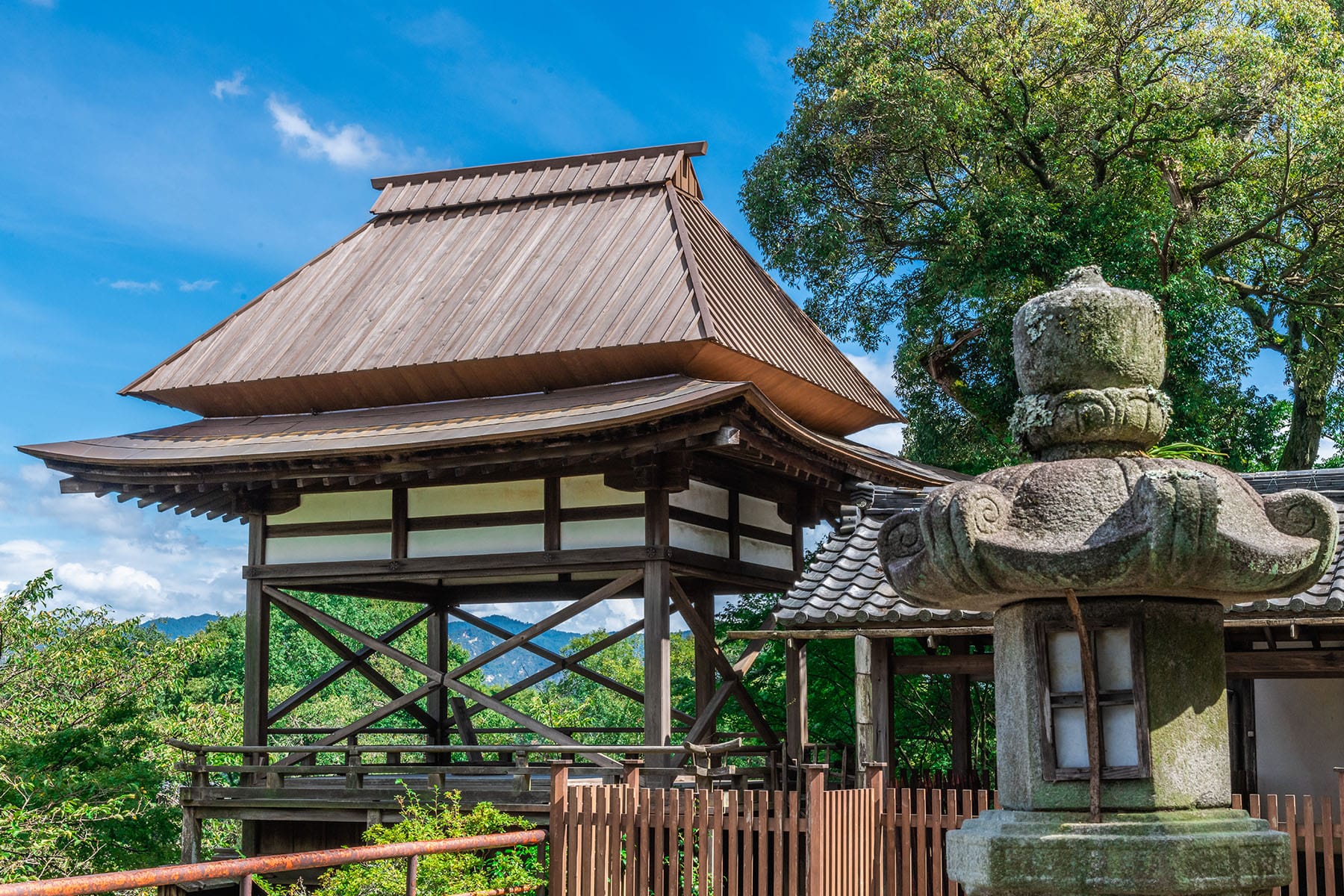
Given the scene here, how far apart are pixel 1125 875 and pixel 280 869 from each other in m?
3.24

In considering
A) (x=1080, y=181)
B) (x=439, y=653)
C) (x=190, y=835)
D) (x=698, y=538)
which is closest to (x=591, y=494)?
(x=698, y=538)

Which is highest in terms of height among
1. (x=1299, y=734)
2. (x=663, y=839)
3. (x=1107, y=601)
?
(x=1107, y=601)

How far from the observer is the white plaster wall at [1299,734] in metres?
11.0

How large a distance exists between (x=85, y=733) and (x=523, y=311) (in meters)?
6.41

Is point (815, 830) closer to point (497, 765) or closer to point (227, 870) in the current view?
point (227, 870)

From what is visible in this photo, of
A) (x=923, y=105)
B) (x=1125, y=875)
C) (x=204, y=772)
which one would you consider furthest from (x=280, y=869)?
(x=923, y=105)

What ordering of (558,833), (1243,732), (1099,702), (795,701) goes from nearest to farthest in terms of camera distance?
1. (1099,702)
2. (558,833)
3. (1243,732)
4. (795,701)

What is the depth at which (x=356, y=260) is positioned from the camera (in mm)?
16094

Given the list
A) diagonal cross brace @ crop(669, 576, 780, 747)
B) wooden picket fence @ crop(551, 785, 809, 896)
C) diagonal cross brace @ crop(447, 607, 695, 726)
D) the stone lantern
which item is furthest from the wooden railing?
the stone lantern

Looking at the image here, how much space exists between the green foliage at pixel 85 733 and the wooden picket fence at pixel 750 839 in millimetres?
5945

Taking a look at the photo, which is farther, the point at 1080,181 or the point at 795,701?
the point at 1080,181

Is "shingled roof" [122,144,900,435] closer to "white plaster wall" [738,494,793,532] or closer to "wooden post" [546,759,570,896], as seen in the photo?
"white plaster wall" [738,494,793,532]

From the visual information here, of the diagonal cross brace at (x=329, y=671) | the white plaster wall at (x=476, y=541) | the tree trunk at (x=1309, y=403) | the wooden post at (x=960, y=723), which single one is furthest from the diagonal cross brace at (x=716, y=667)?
the tree trunk at (x=1309, y=403)

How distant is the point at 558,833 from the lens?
843 centimetres
